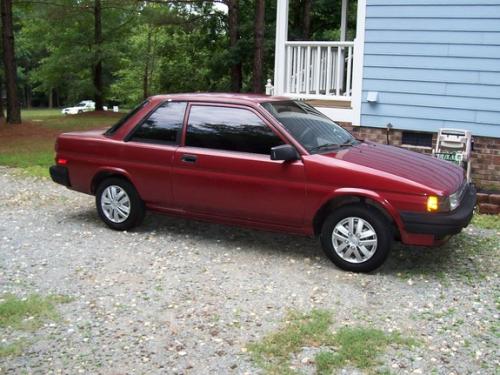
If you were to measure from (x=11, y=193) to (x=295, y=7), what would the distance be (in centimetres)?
1585

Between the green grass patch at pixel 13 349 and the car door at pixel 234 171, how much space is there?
259 cm

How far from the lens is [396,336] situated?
4.23m

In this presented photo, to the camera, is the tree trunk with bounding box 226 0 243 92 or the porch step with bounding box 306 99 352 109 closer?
the porch step with bounding box 306 99 352 109

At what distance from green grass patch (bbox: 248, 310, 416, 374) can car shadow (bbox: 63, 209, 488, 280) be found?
1387mm

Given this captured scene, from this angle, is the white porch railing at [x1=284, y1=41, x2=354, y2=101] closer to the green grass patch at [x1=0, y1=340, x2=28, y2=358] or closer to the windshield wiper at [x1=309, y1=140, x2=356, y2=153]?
the windshield wiper at [x1=309, y1=140, x2=356, y2=153]

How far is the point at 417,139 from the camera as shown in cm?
937

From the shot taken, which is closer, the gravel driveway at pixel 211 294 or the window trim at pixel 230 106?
the gravel driveway at pixel 211 294

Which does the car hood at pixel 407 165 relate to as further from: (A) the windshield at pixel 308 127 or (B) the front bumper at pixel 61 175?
(B) the front bumper at pixel 61 175

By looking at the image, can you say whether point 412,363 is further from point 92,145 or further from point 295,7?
point 295,7

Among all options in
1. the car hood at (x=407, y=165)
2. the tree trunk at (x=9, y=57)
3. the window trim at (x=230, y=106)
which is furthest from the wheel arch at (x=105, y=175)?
the tree trunk at (x=9, y=57)

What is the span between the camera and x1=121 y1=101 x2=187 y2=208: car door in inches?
256

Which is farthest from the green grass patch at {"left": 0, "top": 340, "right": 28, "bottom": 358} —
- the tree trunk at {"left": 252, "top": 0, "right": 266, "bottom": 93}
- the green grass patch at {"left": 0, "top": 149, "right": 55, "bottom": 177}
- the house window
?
the tree trunk at {"left": 252, "top": 0, "right": 266, "bottom": 93}

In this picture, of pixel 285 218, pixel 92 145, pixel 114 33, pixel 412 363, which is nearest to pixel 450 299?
pixel 412 363

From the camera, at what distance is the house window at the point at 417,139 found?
9.23m
